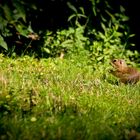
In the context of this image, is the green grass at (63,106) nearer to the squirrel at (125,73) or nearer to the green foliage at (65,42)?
the squirrel at (125,73)

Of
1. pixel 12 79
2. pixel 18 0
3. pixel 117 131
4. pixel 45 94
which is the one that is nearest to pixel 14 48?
pixel 18 0

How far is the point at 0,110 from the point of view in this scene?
5.22 m

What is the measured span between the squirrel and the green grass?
16 centimetres

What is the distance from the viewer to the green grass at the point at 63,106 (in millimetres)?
4660

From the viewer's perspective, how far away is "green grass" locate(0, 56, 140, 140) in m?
4.66

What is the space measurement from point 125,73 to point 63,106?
232 centimetres

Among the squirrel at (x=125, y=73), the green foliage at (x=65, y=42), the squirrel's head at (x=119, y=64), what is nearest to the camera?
the squirrel at (x=125, y=73)

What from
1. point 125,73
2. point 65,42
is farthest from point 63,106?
point 65,42

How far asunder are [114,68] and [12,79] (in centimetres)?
206

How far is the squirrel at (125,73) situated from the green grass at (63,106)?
0.52 feet

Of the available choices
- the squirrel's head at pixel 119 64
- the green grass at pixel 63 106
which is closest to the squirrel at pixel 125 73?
the squirrel's head at pixel 119 64

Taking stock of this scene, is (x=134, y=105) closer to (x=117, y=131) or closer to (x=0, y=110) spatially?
(x=117, y=131)

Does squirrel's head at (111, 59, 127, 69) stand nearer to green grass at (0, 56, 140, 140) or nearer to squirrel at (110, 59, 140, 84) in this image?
squirrel at (110, 59, 140, 84)

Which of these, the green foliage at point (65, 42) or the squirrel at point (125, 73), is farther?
the green foliage at point (65, 42)
